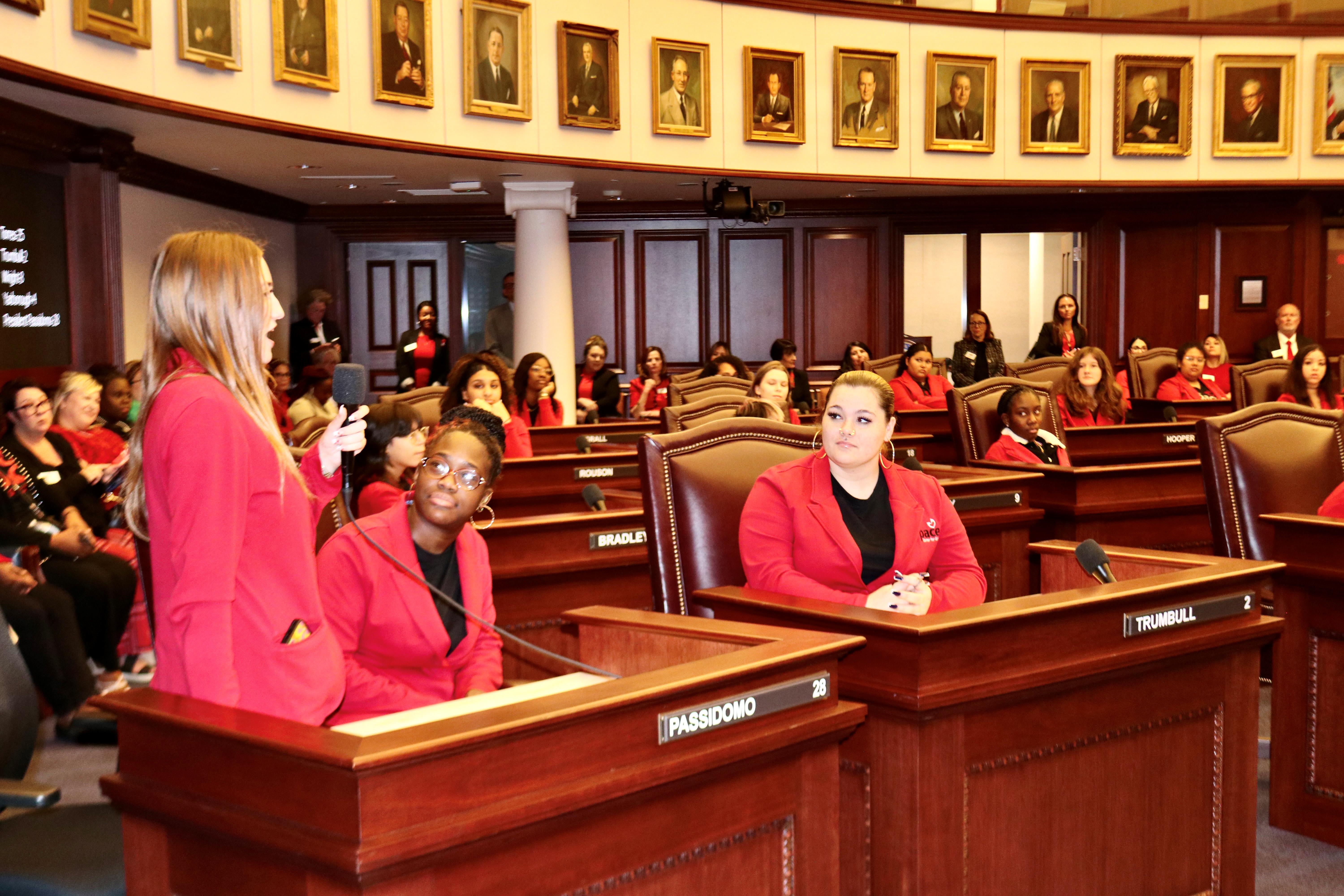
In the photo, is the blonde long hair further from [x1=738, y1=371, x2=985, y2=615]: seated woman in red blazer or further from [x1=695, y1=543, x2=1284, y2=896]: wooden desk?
[x1=738, y1=371, x2=985, y2=615]: seated woman in red blazer

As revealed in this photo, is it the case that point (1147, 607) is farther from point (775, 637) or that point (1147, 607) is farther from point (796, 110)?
point (796, 110)

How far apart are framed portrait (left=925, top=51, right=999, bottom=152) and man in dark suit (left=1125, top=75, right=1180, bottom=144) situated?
150cm

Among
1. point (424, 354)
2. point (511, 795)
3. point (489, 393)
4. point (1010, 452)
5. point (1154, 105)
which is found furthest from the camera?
point (1154, 105)

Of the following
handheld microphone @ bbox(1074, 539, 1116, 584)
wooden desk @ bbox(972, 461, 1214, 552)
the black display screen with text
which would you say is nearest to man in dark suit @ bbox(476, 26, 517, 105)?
the black display screen with text

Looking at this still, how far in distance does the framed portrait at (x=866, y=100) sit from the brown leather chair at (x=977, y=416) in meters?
5.37

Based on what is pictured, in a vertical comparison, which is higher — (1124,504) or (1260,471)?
(1260,471)

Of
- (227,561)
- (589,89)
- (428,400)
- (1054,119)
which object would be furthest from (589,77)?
(227,561)

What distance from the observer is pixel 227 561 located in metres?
1.87

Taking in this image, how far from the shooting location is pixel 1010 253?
16156 millimetres

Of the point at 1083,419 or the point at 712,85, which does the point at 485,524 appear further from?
the point at 712,85

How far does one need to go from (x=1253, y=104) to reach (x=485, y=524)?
11.3 meters

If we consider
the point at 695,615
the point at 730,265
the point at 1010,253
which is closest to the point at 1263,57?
the point at 1010,253

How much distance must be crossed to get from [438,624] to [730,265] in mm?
11785

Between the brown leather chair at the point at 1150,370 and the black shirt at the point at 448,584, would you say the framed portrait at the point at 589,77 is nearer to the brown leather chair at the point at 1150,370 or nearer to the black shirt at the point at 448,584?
the brown leather chair at the point at 1150,370
